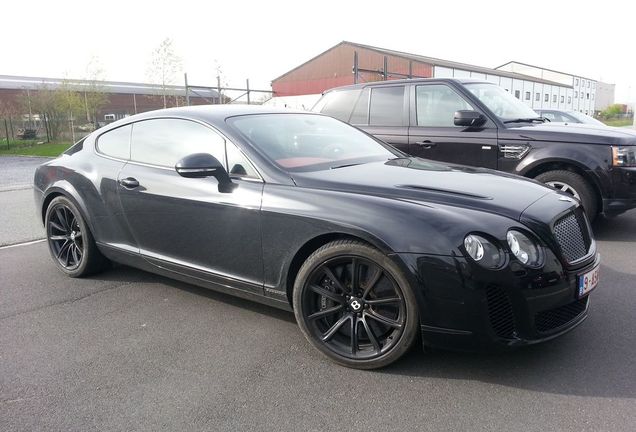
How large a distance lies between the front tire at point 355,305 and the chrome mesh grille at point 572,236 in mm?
880

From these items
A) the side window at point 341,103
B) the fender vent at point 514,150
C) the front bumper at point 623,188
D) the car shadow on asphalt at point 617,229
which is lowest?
the car shadow on asphalt at point 617,229

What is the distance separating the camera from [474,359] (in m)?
2.96

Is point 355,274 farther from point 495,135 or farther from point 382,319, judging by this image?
point 495,135

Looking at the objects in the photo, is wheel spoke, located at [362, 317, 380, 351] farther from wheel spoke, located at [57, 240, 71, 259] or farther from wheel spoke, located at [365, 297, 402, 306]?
wheel spoke, located at [57, 240, 71, 259]

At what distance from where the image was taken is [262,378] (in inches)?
112

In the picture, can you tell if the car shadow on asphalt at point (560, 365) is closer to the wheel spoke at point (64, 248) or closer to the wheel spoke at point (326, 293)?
the wheel spoke at point (326, 293)

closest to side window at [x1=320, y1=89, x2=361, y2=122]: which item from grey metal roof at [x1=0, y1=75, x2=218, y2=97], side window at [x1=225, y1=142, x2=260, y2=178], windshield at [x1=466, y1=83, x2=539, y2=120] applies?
windshield at [x1=466, y1=83, x2=539, y2=120]

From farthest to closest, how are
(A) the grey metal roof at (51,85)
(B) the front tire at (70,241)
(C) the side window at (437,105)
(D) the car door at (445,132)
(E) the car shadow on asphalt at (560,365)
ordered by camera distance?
(A) the grey metal roof at (51,85), (C) the side window at (437,105), (D) the car door at (445,132), (B) the front tire at (70,241), (E) the car shadow on asphalt at (560,365)

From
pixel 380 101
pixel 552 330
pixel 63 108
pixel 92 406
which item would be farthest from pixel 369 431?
pixel 63 108

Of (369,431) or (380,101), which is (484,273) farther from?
(380,101)

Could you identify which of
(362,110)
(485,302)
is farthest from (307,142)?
(362,110)

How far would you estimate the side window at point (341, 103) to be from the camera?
23.8 feet

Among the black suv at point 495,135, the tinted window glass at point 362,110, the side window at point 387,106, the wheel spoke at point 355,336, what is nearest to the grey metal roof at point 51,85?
the tinted window glass at point 362,110

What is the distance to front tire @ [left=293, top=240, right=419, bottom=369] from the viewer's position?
9.00 ft
